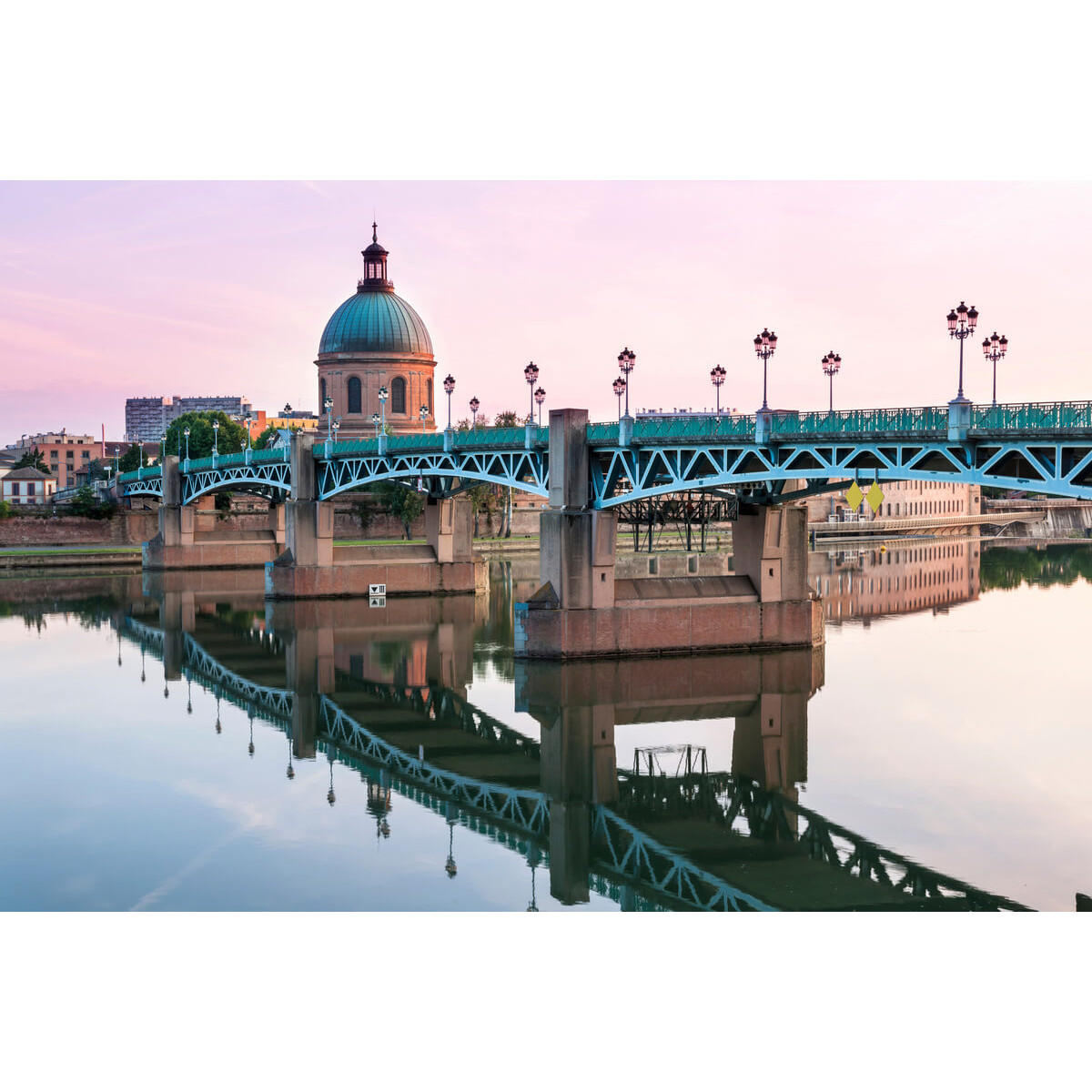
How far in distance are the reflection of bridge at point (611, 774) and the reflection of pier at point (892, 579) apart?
20.7m

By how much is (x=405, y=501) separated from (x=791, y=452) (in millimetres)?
62944

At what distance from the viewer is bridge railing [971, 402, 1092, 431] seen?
2942 cm

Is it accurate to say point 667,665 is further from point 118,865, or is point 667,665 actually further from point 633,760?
point 118,865

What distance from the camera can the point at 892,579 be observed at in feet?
265

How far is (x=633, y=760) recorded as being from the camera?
31766 millimetres

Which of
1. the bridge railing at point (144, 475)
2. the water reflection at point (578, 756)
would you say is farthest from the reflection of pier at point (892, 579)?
the bridge railing at point (144, 475)

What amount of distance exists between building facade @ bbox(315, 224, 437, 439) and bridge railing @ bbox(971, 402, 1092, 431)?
80.0 meters

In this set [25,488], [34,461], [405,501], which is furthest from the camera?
[34,461]

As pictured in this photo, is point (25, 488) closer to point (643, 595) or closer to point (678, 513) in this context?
point (678, 513)

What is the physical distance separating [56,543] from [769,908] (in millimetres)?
91623

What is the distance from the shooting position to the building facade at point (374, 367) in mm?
109562

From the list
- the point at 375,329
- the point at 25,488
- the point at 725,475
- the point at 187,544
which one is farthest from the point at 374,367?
the point at 725,475

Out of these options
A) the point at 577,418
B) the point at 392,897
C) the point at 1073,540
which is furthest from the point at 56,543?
the point at 1073,540

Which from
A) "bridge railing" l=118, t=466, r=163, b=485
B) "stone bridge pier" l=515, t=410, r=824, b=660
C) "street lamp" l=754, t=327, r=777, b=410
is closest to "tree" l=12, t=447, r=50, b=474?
"bridge railing" l=118, t=466, r=163, b=485
